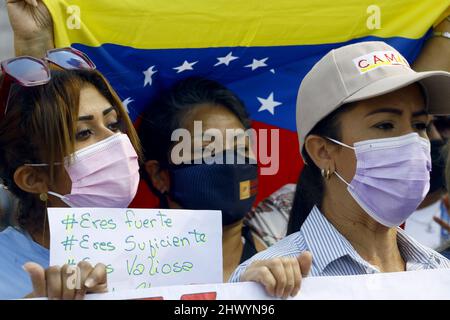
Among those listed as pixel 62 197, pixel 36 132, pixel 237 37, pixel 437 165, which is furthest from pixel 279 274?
pixel 437 165

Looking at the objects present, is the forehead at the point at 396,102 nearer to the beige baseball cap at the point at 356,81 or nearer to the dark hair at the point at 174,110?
the beige baseball cap at the point at 356,81

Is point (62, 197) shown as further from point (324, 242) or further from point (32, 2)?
point (32, 2)

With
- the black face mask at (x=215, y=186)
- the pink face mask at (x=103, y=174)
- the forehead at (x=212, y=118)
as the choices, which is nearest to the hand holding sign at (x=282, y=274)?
the pink face mask at (x=103, y=174)

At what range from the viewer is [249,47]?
3.63 m

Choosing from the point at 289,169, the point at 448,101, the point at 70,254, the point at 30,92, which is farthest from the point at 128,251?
the point at 289,169

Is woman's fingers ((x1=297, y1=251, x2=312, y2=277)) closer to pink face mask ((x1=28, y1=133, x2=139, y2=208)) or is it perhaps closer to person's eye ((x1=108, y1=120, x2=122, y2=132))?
pink face mask ((x1=28, y1=133, x2=139, y2=208))

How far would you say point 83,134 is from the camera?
8.91 feet

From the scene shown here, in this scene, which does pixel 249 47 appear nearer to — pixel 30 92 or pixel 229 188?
pixel 229 188

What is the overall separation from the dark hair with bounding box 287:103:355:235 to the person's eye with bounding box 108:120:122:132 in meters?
0.59

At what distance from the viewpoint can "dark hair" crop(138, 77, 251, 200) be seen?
3.53 m

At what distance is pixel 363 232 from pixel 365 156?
0.75 feet

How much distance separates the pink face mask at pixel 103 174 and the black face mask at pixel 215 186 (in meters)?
0.67

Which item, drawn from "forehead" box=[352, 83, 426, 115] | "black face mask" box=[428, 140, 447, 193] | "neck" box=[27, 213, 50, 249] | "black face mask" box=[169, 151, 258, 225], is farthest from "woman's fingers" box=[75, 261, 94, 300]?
"black face mask" box=[428, 140, 447, 193]

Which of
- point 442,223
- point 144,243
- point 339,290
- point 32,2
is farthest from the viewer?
point 442,223
